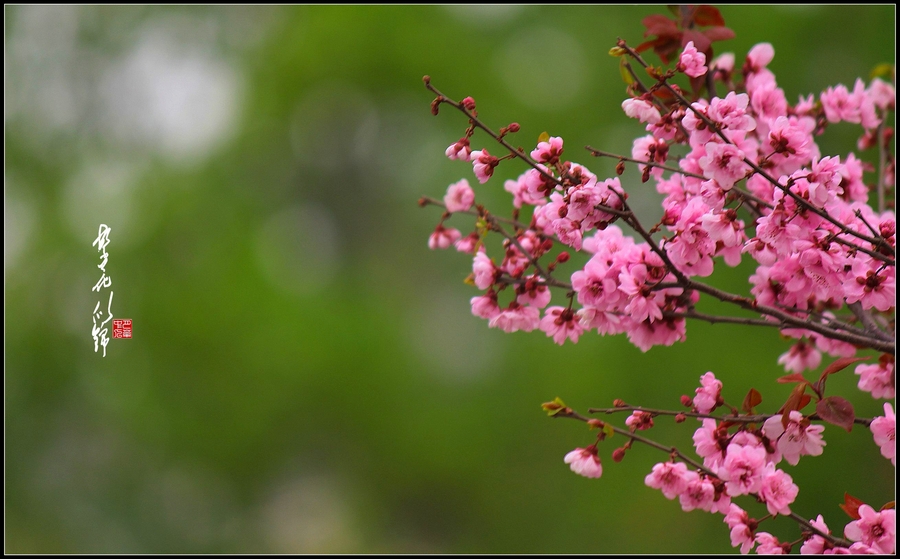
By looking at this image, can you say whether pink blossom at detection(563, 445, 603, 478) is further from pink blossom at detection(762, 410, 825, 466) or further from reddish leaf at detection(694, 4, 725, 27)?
reddish leaf at detection(694, 4, 725, 27)

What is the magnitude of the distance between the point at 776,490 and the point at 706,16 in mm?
662

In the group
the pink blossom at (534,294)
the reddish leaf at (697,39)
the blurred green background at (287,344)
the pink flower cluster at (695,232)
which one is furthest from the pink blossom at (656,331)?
the blurred green background at (287,344)

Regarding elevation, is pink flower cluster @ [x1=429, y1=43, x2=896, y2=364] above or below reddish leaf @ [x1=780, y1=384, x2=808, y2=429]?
above

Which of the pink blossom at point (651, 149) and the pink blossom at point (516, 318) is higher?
the pink blossom at point (651, 149)

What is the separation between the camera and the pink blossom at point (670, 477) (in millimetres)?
751

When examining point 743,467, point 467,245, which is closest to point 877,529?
point 743,467

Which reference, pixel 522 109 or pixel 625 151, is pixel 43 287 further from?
pixel 625 151

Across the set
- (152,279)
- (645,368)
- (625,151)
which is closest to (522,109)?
(625,151)

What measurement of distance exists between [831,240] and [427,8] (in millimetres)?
3802

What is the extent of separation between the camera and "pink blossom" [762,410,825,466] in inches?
26.9

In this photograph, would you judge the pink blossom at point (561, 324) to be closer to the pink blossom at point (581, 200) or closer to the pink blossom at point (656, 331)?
the pink blossom at point (656, 331)

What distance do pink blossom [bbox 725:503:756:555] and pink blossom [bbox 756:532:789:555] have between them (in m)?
0.02

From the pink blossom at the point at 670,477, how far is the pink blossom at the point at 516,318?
8.5 inches

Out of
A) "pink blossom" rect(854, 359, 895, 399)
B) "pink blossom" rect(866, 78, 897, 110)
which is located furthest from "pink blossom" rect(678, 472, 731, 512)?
"pink blossom" rect(866, 78, 897, 110)
